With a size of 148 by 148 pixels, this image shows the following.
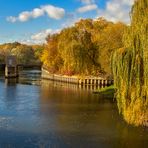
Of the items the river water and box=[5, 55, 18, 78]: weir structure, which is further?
box=[5, 55, 18, 78]: weir structure

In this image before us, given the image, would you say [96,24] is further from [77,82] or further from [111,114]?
[111,114]

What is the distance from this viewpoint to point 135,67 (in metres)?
28.3

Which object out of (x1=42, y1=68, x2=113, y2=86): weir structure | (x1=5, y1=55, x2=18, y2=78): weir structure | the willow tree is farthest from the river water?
(x1=5, y1=55, x2=18, y2=78): weir structure

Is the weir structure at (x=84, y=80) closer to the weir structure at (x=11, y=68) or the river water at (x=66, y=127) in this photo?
the weir structure at (x=11, y=68)

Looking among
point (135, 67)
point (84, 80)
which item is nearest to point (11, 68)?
point (84, 80)

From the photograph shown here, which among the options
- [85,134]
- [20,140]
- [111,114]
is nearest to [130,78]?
[85,134]

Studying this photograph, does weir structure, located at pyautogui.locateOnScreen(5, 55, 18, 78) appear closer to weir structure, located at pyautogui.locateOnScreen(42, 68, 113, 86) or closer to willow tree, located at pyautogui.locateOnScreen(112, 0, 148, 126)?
weir structure, located at pyautogui.locateOnScreen(42, 68, 113, 86)

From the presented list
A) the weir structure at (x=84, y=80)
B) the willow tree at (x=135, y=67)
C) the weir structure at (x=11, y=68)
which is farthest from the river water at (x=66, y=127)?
the weir structure at (x=11, y=68)

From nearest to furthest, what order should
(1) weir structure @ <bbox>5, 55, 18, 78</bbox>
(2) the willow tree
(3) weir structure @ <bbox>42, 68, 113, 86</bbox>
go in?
(2) the willow tree, (3) weir structure @ <bbox>42, 68, 113, 86</bbox>, (1) weir structure @ <bbox>5, 55, 18, 78</bbox>

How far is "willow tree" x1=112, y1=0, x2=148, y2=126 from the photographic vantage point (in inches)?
1107

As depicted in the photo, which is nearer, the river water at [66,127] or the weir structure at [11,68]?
the river water at [66,127]

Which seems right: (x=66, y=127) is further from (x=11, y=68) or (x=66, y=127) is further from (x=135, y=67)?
(x=11, y=68)

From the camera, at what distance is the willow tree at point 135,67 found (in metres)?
28.1

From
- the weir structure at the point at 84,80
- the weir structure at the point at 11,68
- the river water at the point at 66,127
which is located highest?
the weir structure at the point at 11,68
